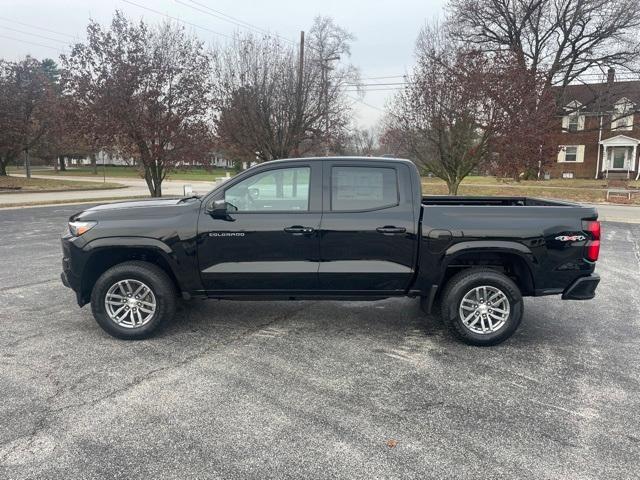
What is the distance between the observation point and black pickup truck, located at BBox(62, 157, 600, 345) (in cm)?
459

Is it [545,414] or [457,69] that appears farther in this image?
[457,69]

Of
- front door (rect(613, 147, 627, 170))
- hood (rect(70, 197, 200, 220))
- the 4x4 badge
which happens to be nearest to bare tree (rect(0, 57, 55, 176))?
hood (rect(70, 197, 200, 220))

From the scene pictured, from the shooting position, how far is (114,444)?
3.03 meters

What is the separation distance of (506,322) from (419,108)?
14153 millimetres

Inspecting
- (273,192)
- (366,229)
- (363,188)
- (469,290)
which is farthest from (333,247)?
(469,290)

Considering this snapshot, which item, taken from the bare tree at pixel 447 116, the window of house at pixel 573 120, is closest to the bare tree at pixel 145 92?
the bare tree at pixel 447 116

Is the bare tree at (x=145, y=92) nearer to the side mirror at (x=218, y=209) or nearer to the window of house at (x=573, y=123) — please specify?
the side mirror at (x=218, y=209)

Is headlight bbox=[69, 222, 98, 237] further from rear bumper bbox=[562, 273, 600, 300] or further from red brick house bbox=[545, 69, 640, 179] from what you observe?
red brick house bbox=[545, 69, 640, 179]

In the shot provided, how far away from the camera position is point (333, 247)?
466cm

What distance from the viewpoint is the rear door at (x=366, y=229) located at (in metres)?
4.63

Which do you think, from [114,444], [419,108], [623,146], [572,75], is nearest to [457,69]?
[419,108]

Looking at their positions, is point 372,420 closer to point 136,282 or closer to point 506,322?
point 506,322

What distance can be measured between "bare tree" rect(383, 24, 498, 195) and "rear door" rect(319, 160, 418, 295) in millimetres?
13084

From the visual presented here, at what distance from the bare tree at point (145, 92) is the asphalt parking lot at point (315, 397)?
41.6ft
